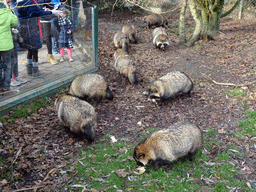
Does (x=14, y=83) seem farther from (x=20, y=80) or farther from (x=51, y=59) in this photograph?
(x=51, y=59)

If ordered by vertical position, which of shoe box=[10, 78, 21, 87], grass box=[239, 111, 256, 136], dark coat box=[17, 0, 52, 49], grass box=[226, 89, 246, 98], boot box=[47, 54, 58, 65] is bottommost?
grass box=[239, 111, 256, 136]

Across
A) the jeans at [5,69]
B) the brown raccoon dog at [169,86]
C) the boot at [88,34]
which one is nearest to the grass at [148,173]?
the brown raccoon dog at [169,86]

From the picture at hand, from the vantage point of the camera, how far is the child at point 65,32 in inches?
292

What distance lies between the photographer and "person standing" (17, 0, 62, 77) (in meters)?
6.30

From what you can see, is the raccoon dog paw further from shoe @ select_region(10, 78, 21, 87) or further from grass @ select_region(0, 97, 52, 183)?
shoe @ select_region(10, 78, 21, 87)

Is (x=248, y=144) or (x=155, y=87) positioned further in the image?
(x=155, y=87)

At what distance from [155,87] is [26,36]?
3501 mm

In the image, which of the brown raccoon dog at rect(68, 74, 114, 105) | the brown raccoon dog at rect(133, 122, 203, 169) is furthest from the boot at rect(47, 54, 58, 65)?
the brown raccoon dog at rect(133, 122, 203, 169)

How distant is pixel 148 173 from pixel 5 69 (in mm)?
4025

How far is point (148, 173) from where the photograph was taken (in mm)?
4684

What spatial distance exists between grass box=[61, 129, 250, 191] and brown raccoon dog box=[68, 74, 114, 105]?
1.95m

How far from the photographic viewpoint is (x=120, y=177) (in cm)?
455

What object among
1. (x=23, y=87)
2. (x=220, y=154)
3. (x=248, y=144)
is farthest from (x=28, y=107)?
(x=248, y=144)

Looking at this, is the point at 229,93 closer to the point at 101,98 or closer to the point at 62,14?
the point at 101,98
